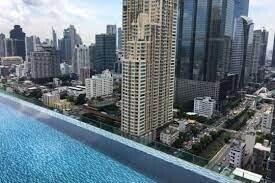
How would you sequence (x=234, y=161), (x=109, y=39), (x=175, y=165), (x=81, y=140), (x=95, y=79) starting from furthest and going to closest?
(x=109, y=39) < (x=95, y=79) < (x=234, y=161) < (x=81, y=140) < (x=175, y=165)

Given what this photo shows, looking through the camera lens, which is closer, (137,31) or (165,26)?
(137,31)

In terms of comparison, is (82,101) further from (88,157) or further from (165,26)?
(88,157)

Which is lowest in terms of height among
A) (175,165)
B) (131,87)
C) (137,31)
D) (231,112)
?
(231,112)

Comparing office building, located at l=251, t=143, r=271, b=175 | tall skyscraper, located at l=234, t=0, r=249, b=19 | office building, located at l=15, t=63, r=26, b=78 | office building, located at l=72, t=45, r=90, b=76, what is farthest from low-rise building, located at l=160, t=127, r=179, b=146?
office building, located at l=15, t=63, r=26, b=78

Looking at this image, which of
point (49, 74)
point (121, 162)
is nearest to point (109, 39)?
point (49, 74)

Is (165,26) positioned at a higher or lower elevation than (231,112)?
higher

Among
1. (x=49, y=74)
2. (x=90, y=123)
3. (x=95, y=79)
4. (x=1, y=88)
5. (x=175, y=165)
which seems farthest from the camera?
(x=49, y=74)
